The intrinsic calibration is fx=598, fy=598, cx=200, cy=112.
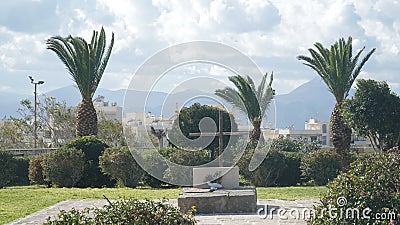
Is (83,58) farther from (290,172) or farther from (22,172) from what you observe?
(290,172)

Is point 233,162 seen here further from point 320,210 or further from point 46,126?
point 46,126

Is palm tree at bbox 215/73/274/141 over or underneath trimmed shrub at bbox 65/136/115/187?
over

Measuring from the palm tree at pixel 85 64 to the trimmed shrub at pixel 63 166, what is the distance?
5056mm

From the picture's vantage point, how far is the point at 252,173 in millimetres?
20594

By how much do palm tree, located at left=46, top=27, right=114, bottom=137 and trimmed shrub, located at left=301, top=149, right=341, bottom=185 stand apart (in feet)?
32.4

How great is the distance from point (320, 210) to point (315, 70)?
19250 mm

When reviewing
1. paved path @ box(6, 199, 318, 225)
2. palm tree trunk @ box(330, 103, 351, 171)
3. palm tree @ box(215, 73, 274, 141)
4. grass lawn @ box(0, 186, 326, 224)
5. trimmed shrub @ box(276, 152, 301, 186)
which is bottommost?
paved path @ box(6, 199, 318, 225)

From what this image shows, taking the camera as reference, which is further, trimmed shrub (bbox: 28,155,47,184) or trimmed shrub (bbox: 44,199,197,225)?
trimmed shrub (bbox: 28,155,47,184)

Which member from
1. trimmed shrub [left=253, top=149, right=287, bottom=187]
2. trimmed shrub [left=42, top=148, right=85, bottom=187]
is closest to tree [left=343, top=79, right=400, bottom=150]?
trimmed shrub [left=253, top=149, right=287, bottom=187]

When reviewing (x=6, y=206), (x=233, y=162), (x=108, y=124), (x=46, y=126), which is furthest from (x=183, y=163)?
(x=46, y=126)

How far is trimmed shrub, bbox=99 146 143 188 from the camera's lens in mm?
19750

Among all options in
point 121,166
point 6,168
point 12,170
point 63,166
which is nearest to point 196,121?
point 121,166

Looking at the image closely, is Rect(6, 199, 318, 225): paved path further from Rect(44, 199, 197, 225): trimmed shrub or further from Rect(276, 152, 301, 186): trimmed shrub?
Rect(276, 152, 301, 186): trimmed shrub

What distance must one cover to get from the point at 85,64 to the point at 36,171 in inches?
213
